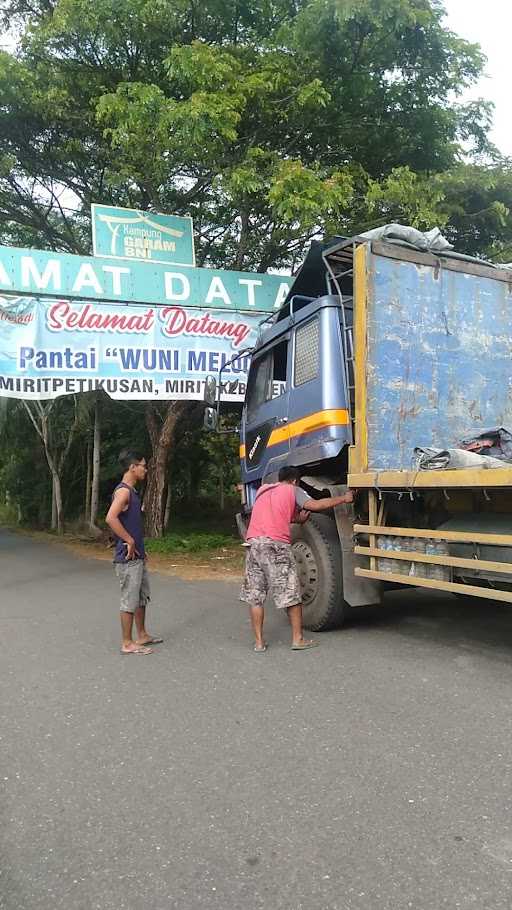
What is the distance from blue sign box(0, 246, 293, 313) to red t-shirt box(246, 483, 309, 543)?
5383mm

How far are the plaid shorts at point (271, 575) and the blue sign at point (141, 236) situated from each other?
6.01 m

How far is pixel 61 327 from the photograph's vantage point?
9.47 m

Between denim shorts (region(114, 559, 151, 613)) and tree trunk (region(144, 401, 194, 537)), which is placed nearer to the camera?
denim shorts (region(114, 559, 151, 613))

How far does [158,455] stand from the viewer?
1373 centimetres

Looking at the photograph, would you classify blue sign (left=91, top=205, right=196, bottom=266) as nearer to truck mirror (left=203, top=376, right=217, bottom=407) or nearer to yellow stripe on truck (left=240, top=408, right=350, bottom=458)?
truck mirror (left=203, top=376, right=217, bottom=407)

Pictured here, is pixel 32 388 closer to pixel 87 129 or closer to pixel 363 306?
pixel 87 129

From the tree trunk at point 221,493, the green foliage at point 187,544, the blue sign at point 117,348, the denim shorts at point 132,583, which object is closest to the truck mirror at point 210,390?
the blue sign at point 117,348

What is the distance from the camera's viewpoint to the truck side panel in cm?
517

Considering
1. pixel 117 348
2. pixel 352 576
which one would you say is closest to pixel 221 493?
pixel 117 348

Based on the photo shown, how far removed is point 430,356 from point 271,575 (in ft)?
6.80

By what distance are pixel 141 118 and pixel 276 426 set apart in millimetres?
5056

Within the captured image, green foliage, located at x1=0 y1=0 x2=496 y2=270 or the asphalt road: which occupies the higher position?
green foliage, located at x1=0 y1=0 x2=496 y2=270

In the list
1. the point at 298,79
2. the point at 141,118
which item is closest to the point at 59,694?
the point at 141,118

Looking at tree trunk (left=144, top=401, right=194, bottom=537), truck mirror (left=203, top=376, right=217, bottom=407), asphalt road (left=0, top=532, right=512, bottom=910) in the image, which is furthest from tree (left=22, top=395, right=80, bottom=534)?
asphalt road (left=0, top=532, right=512, bottom=910)
